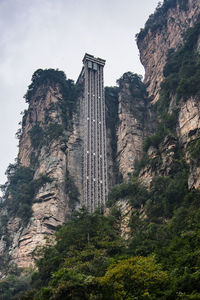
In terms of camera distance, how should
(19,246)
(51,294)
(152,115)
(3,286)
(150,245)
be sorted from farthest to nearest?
(152,115) < (19,246) < (3,286) < (150,245) < (51,294)

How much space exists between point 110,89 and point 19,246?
23.9 meters

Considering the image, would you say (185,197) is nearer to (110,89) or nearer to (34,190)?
(34,190)

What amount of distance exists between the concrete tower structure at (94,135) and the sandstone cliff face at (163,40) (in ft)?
19.2

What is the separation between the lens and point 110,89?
48656mm

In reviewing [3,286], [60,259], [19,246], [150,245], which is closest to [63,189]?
[19,246]

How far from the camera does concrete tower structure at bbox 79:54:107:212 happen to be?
37.2 m

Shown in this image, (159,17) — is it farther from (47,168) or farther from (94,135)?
(47,168)

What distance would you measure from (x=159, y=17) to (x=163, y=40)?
4.48 meters

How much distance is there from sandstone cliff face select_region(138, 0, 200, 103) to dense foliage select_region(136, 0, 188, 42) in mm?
168

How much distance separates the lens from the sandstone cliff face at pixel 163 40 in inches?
1676

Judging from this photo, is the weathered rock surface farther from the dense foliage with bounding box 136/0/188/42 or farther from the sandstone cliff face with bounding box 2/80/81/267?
the dense foliage with bounding box 136/0/188/42

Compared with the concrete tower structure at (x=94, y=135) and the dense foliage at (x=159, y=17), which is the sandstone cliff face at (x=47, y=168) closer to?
the concrete tower structure at (x=94, y=135)

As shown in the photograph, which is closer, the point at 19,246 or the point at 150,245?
the point at 150,245

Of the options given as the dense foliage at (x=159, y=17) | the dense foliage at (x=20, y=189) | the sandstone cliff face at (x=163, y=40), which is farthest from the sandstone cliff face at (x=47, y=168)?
the dense foliage at (x=159, y=17)
